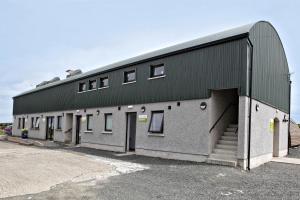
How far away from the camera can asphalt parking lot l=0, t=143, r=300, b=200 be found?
7.32 metres

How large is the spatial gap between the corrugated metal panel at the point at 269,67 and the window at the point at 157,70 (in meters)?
4.86

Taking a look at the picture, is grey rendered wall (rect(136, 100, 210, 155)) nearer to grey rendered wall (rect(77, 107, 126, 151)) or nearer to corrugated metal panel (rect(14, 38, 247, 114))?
corrugated metal panel (rect(14, 38, 247, 114))

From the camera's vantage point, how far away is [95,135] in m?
20.5

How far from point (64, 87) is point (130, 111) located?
36.8 ft

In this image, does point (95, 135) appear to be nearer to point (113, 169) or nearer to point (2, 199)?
point (113, 169)

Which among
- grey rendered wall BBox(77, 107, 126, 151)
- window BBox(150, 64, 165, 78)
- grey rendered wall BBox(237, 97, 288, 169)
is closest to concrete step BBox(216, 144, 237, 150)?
grey rendered wall BBox(237, 97, 288, 169)

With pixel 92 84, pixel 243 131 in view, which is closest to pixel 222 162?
pixel 243 131

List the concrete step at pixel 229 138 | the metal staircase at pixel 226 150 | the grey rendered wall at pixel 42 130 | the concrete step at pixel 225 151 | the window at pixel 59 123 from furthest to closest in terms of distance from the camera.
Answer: the window at pixel 59 123 < the grey rendered wall at pixel 42 130 < the concrete step at pixel 229 138 < the concrete step at pixel 225 151 < the metal staircase at pixel 226 150

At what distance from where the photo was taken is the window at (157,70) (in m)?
15.6

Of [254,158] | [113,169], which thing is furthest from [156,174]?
[254,158]

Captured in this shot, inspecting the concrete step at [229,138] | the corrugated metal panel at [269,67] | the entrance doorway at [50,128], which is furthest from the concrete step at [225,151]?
the entrance doorway at [50,128]

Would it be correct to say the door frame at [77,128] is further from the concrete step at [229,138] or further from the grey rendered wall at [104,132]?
the concrete step at [229,138]

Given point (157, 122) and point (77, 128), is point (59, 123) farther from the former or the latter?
point (157, 122)

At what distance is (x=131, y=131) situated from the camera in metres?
17.7
